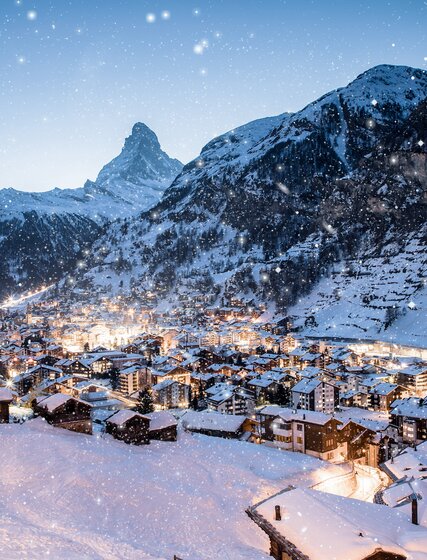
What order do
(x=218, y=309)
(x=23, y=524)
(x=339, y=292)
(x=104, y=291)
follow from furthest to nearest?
(x=104, y=291) < (x=218, y=309) < (x=339, y=292) < (x=23, y=524)

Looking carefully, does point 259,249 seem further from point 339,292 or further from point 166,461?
point 166,461

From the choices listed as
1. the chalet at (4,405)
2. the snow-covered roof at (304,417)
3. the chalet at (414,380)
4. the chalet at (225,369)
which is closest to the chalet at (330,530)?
A: the snow-covered roof at (304,417)

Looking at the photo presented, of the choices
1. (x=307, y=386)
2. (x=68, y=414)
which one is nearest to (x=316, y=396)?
(x=307, y=386)

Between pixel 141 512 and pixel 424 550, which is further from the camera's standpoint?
pixel 141 512

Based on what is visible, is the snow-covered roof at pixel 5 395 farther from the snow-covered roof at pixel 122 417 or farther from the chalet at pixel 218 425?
the chalet at pixel 218 425

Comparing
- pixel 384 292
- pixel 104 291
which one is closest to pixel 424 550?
pixel 384 292

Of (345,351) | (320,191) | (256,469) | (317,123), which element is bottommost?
(345,351)

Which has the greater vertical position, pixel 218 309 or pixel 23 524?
pixel 23 524
